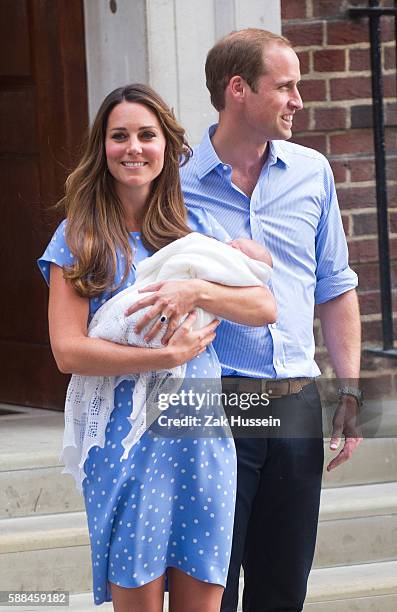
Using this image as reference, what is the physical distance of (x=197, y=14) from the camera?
5051 millimetres

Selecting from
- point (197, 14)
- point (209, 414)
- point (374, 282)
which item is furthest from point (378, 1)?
point (209, 414)

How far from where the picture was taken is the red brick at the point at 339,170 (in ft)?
17.6

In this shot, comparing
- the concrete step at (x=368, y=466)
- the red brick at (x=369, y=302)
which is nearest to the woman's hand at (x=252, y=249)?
the concrete step at (x=368, y=466)

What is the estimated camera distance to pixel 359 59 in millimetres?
5363

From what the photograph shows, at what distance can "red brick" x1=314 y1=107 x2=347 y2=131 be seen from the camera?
17.4 feet

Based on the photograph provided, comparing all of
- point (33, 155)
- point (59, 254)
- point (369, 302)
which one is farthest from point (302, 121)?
point (59, 254)

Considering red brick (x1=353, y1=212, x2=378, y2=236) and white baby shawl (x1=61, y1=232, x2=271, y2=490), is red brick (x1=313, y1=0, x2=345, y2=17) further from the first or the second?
white baby shawl (x1=61, y1=232, x2=271, y2=490)

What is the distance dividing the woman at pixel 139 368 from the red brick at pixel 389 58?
251 cm

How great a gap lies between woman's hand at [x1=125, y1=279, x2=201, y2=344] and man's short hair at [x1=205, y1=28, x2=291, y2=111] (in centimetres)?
60

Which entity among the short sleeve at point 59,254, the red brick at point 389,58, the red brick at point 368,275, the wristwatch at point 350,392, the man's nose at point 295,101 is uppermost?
the man's nose at point 295,101

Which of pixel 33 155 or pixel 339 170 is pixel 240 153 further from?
pixel 33 155

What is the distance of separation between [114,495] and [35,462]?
186 centimetres

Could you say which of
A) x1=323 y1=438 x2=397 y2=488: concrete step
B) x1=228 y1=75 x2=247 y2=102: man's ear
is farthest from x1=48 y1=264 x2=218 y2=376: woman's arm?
x1=323 y1=438 x2=397 y2=488: concrete step

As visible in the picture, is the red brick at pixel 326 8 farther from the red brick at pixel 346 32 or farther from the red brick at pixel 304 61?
the red brick at pixel 304 61
